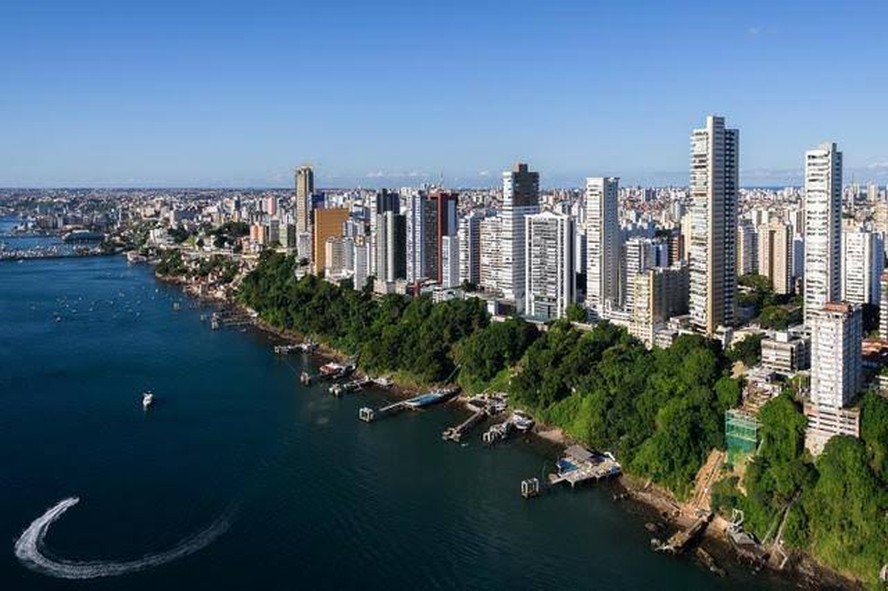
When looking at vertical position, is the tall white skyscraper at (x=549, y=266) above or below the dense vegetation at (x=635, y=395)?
above

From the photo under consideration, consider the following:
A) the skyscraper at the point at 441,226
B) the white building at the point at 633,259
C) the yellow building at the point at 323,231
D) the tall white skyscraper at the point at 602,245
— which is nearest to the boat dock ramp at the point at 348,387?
the tall white skyscraper at the point at 602,245

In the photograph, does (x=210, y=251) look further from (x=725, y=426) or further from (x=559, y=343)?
(x=725, y=426)

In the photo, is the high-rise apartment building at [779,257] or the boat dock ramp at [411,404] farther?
the high-rise apartment building at [779,257]

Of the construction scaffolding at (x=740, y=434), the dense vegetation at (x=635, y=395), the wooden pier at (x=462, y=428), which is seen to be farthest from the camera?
the wooden pier at (x=462, y=428)

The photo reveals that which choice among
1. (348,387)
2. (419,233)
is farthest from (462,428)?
(419,233)

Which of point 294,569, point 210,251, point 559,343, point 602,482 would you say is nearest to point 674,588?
point 602,482

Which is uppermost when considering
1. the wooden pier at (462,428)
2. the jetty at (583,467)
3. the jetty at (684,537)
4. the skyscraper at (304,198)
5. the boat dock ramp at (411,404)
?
the skyscraper at (304,198)

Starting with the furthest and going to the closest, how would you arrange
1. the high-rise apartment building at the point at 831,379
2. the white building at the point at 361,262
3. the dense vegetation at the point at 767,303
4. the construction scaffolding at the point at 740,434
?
the white building at the point at 361,262
the dense vegetation at the point at 767,303
the construction scaffolding at the point at 740,434
the high-rise apartment building at the point at 831,379

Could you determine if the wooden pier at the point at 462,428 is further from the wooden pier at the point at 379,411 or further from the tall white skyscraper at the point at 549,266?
the tall white skyscraper at the point at 549,266
